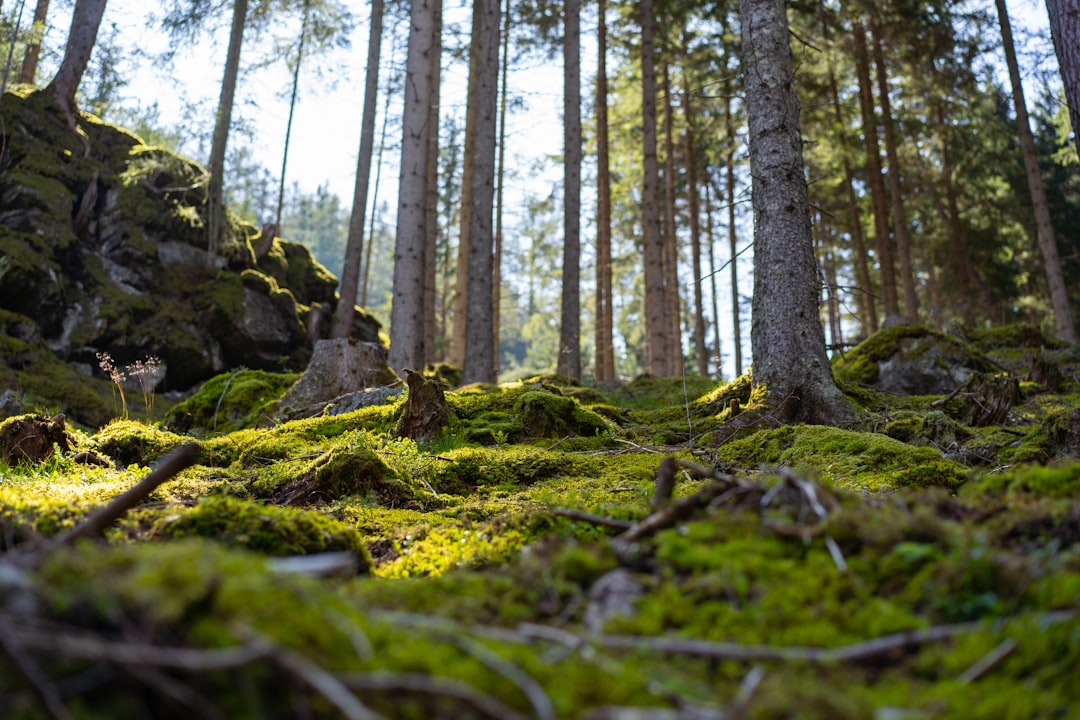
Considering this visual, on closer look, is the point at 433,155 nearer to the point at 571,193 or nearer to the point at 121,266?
the point at 571,193

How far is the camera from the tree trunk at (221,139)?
16.2m

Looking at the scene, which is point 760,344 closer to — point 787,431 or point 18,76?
point 787,431

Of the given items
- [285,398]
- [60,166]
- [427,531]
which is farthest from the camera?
[60,166]

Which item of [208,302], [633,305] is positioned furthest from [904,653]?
[633,305]

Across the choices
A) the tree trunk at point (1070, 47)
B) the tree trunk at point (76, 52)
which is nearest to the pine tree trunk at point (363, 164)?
the tree trunk at point (76, 52)

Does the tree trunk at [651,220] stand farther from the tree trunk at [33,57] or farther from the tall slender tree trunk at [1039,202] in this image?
the tree trunk at [33,57]

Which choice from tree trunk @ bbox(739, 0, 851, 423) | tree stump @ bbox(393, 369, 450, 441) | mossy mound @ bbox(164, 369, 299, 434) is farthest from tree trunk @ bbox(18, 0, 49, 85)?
tree trunk @ bbox(739, 0, 851, 423)

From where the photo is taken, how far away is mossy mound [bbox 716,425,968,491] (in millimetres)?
3936

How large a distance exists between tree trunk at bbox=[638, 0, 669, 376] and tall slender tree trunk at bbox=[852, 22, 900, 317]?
5.87 metres

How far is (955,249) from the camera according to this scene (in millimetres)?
22688

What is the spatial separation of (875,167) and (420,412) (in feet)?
53.0

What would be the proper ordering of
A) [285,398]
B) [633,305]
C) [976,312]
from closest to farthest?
1. [285,398]
2. [976,312]
3. [633,305]

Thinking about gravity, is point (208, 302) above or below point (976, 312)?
below

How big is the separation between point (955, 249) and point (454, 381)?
18027 millimetres
